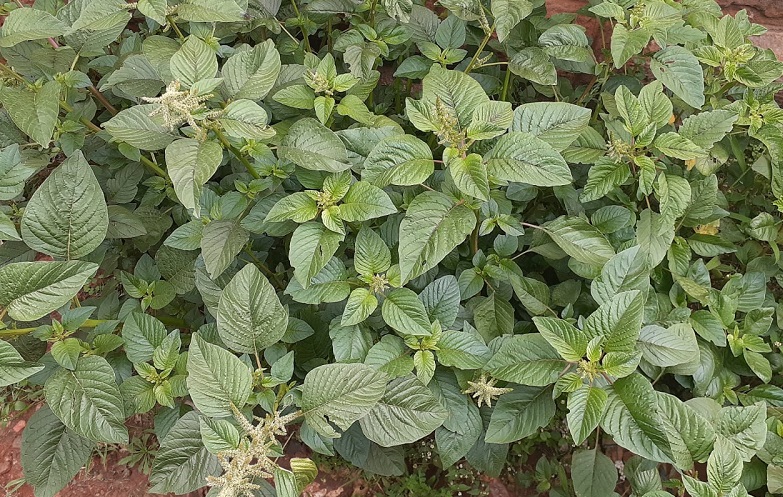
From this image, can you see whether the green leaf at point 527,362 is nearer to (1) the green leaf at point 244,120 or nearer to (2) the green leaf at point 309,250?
(2) the green leaf at point 309,250

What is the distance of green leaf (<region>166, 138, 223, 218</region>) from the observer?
142 cm

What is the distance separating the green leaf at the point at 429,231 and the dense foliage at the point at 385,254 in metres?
0.01

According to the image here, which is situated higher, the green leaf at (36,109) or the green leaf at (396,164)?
the green leaf at (36,109)

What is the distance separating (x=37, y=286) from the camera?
1.55 metres

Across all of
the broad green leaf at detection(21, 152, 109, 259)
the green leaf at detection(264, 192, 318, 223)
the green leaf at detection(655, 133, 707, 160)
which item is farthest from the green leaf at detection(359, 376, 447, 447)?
the green leaf at detection(655, 133, 707, 160)

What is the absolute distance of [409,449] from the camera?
239 centimetres

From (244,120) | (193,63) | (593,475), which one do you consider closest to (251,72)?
(193,63)

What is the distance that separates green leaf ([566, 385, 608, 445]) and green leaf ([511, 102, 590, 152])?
0.76 meters

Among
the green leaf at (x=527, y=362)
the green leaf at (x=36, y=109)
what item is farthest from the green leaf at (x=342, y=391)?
the green leaf at (x=36, y=109)

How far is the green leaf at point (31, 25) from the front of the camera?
5.31ft

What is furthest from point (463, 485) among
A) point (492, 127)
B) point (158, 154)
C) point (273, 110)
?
point (158, 154)

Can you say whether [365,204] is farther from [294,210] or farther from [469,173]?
[469,173]

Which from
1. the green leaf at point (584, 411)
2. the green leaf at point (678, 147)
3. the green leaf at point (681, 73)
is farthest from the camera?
the green leaf at point (681, 73)

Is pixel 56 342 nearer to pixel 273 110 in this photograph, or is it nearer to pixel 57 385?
pixel 57 385
